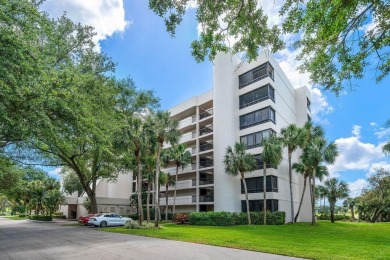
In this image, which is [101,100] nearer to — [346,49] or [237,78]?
[346,49]

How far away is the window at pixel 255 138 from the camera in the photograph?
117 ft

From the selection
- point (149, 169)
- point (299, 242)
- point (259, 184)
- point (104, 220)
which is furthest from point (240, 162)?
point (299, 242)

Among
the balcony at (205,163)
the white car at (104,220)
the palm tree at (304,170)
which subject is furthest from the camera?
the balcony at (205,163)

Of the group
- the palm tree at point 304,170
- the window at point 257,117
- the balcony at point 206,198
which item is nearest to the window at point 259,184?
the palm tree at point 304,170

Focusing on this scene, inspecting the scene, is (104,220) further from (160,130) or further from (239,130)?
(239,130)

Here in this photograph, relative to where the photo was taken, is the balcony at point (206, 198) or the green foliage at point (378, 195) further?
the green foliage at point (378, 195)

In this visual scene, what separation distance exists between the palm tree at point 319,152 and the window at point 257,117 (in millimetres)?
5917

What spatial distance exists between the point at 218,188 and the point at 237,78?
614 inches

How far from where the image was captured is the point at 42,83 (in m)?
11.0

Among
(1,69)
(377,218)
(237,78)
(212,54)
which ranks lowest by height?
(377,218)

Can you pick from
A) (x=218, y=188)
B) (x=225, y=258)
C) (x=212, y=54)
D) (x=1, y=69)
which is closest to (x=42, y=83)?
(x=1, y=69)

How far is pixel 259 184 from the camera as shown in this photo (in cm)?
3547

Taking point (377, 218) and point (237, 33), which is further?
point (377, 218)

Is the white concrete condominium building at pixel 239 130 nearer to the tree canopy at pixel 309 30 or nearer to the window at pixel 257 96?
the window at pixel 257 96
